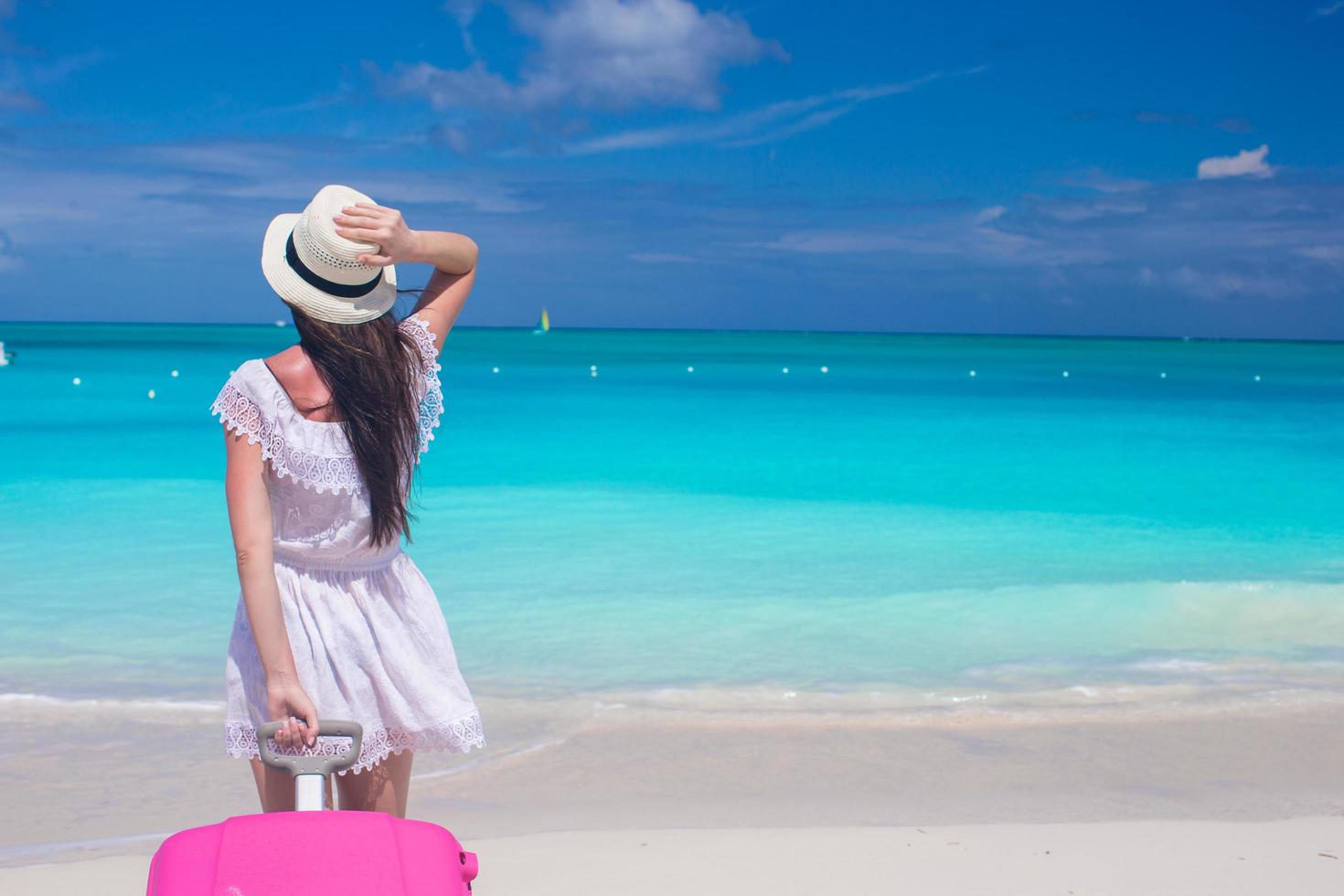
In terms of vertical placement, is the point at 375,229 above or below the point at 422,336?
above

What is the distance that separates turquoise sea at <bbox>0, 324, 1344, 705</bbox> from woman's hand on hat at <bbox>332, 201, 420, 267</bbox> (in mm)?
3760

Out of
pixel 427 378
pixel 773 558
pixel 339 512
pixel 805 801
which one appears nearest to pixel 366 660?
pixel 339 512

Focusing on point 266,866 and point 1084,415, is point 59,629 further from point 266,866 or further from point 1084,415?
point 1084,415

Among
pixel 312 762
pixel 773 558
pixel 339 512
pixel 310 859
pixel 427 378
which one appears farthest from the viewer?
pixel 773 558

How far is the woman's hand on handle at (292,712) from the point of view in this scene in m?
1.91

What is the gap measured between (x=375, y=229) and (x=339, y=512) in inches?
18.1

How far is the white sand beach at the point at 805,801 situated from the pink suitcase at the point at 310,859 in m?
1.74

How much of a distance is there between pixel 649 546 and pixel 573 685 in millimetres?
4132

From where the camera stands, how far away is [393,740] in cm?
218

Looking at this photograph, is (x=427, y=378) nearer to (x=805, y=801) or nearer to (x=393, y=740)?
(x=393, y=740)

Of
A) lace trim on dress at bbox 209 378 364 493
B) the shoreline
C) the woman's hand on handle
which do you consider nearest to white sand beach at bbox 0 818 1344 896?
the shoreline

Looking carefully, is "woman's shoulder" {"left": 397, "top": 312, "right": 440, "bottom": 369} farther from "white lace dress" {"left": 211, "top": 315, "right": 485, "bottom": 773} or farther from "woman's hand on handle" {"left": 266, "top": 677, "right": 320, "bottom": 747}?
"woman's hand on handle" {"left": 266, "top": 677, "right": 320, "bottom": 747}

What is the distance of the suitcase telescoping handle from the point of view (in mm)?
1779

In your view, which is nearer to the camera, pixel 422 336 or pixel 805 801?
pixel 422 336
